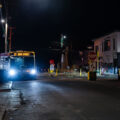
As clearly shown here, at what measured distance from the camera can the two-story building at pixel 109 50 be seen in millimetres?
46144

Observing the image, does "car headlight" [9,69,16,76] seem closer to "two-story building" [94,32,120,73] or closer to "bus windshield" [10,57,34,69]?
"bus windshield" [10,57,34,69]

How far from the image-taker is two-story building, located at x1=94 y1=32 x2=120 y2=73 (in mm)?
46144

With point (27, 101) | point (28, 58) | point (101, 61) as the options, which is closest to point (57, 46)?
point (101, 61)

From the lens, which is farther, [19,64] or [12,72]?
[19,64]

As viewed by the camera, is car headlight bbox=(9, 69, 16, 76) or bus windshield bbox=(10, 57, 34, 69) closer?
car headlight bbox=(9, 69, 16, 76)

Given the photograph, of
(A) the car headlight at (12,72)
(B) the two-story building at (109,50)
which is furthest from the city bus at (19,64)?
(B) the two-story building at (109,50)

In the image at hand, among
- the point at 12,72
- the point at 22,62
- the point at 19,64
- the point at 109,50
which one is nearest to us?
the point at 12,72

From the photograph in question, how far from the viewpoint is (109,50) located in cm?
4909

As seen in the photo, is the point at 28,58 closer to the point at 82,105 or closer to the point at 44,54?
the point at 82,105

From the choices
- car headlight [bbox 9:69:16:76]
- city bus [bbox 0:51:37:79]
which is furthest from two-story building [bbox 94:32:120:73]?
car headlight [bbox 9:69:16:76]

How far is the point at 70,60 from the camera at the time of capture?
75500mm

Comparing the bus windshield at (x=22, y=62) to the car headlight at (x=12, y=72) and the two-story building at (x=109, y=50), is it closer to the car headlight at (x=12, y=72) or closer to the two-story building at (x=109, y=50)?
the car headlight at (x=12, y=72)

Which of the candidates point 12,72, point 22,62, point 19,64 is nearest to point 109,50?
point 22,62

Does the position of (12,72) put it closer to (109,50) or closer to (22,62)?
(22,62)
